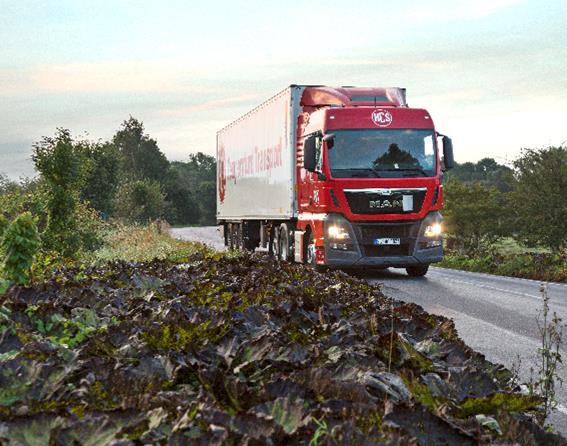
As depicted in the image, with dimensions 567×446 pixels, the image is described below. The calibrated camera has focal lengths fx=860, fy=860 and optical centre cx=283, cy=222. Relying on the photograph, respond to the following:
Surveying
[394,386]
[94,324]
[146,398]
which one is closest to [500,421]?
[394,386]

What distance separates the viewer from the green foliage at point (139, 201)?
288ft

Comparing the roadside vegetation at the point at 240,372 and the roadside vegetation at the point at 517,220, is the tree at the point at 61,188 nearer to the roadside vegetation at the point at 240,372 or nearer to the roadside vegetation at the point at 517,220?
the roadside vegetation at the point at 517,220

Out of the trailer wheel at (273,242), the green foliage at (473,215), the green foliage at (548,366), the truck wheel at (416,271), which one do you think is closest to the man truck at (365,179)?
the truck wheel at (416,271)

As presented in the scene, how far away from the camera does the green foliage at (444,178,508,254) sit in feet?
113

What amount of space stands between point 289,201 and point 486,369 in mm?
17105

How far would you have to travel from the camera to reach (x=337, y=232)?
18.2 metres

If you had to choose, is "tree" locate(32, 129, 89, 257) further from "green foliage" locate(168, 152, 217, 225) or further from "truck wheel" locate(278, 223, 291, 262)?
"green foliage" locate(168, 152, 217, 225)

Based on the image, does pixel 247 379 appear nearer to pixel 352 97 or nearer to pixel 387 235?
pixel 387 235

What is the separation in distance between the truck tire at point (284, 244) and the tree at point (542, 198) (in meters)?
12.2

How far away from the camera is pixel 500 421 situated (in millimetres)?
2605

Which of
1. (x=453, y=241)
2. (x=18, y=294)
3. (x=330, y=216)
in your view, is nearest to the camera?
(x=18, y=294)

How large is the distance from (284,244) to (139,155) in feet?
321

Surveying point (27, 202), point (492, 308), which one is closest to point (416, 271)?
point (492, 308)

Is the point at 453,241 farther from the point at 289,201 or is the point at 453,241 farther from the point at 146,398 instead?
the point at 146,398
